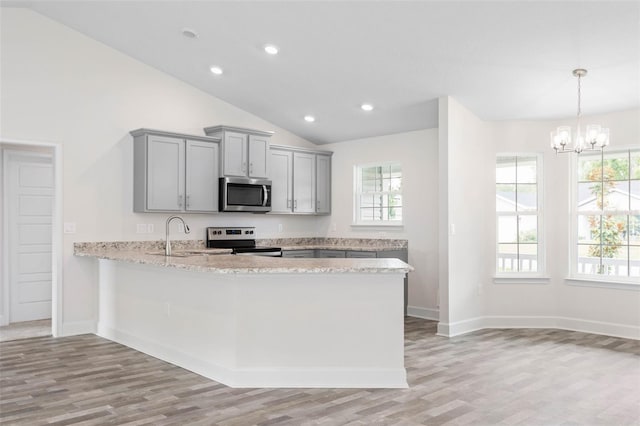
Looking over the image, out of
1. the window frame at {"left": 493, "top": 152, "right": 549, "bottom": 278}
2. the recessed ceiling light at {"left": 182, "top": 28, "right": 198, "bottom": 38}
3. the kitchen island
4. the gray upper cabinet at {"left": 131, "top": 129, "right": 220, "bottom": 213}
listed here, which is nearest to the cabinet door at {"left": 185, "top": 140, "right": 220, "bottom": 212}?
the gray upper cabinet at {"left": 131, "top": 129, "right": 220, "bottom": 213}

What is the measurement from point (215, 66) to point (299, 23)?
163 cm

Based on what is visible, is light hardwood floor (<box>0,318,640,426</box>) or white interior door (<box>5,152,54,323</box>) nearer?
light hardwood floor (<box>0,318,640,426</box>)

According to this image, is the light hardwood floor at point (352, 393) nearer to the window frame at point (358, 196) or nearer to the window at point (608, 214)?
the window at point (608, 214)

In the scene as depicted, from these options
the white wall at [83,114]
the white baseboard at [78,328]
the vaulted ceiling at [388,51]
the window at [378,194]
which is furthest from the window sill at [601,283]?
the white baseboard at [78,328]

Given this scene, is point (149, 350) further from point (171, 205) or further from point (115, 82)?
point (115, 82)

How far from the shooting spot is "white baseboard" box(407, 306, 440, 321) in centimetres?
657

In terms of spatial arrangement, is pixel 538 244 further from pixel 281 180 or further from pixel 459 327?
pixel 281 180

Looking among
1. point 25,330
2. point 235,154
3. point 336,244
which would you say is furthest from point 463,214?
point 25,330

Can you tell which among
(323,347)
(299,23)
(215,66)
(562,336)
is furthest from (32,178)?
(562,336)

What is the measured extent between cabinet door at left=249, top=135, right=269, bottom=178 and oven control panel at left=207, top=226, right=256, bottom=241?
30.0 inches

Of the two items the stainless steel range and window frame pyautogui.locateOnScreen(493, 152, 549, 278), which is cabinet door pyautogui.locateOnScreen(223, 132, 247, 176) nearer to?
the stainless steel range

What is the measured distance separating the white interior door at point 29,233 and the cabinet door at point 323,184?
348cm

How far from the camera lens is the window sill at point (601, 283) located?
5.60 m

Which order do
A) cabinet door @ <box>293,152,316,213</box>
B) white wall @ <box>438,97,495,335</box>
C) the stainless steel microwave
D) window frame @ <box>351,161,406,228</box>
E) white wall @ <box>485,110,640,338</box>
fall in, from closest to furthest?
1. white wall @ <box>438,97,495,335</box>
2. white wall @ <box>485,110,640,338</box>
3. the stainless steel microwave
4. window frame @ <box>351,161,406,228</box>
5. cabinet door @ <box>293,152,316,213</box>
